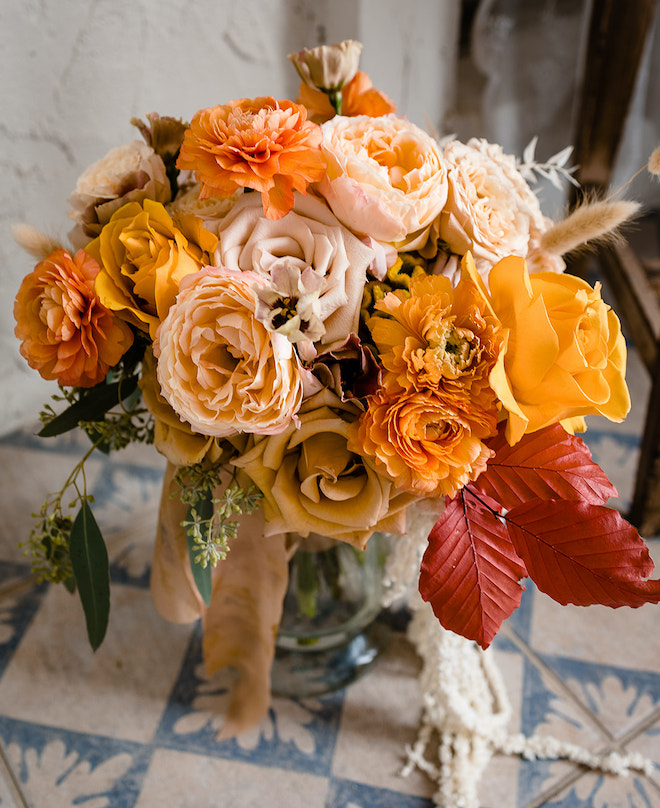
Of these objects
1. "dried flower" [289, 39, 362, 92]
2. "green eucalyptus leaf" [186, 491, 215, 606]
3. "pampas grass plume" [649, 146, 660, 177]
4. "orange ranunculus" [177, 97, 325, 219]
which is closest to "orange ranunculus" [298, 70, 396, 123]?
"dried flower" [289, 39, 362, 92]

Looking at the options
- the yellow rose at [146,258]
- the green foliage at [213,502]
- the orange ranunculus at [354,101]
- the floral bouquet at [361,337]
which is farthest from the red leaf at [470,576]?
the orange ranunculus at [354,101]

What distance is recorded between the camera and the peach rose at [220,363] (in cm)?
41

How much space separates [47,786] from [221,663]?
20 centimetres

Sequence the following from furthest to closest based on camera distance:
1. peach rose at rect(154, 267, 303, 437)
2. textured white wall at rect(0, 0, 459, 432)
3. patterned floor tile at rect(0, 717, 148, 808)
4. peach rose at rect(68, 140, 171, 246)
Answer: textured white wall at rect(0, 0, 459, 432) < patterned floor tile at rect(0, 717, 148, 808) < peach rose at rect(68, 140, 171, 246) < peach rose at rect(154, 267, 303, 437)

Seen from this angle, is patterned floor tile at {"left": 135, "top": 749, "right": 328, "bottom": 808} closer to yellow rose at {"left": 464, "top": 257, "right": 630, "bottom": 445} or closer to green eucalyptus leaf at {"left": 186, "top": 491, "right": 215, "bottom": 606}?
green eucalyptus leaf at {"left": 186, "top": 491, "right": 215, "bottom": 606}

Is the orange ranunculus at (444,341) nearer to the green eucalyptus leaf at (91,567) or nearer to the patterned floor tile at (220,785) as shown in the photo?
the green eucalyptus leaf at (91,567)

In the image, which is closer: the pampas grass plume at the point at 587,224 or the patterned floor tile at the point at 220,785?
the pampas grass plume at the point at 587,224

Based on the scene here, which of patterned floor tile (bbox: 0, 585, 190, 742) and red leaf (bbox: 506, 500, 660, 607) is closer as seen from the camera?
red leaf (bbox: 506, 500, 660, 607)

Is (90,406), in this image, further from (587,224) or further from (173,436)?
(587,224)

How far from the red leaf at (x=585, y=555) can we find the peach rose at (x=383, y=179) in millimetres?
211

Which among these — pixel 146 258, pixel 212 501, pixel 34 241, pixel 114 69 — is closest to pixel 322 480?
pixel 212 501

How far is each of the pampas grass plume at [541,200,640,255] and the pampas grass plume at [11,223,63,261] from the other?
0.39m

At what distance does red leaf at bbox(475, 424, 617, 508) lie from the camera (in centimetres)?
47

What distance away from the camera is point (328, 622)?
756 mm
